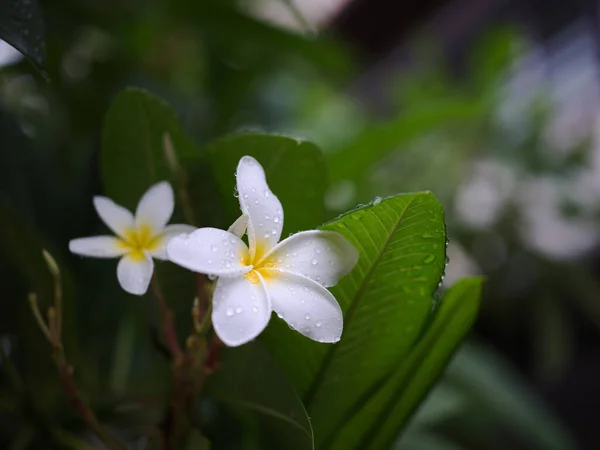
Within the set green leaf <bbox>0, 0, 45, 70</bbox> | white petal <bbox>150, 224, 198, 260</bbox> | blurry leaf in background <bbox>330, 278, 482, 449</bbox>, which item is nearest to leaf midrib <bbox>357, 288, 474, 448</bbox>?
blurry leaf in background <bbox>330, 278, 482, 449</bbox>

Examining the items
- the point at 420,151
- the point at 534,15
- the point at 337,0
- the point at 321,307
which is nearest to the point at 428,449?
the point at 321,307

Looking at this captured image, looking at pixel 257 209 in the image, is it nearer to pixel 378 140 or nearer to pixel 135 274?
pixel 135 274

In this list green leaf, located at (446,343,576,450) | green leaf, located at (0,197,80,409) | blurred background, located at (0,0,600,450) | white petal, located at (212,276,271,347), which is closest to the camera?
white petal, located at (212,276,271,347)

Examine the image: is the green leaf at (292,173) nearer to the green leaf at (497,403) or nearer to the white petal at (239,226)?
the white petal at (239,226)

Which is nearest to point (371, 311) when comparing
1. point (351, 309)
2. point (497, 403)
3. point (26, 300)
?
point (351, 309)

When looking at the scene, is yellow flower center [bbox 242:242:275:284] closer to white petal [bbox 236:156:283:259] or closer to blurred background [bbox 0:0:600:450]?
white petal [bbox 236:156:283:259]

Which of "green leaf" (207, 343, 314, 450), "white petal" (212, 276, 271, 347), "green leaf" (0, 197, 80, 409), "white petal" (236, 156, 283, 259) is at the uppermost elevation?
"white petal" (236, 156, 283, 259)
